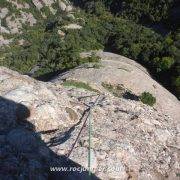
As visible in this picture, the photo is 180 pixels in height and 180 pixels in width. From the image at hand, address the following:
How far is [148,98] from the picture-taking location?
54.3 metres

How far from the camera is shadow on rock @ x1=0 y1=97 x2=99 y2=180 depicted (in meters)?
28.0

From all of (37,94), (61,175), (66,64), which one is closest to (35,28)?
(66,64)

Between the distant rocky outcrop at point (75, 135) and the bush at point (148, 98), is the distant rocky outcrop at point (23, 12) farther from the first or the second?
the distant rocky outcrop at point (75, 135)

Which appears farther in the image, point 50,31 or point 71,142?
point 50,31

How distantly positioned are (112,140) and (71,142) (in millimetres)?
3305

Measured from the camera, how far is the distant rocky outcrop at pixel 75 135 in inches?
1183

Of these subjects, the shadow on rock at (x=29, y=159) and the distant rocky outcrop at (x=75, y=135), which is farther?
the distant rocky outcrop at (x=75, y=135)

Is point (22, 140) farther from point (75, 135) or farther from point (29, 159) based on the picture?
point (75, 135)

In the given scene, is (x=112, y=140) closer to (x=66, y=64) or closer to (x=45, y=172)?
(x=45, y=172)

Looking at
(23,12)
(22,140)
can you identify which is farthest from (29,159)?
(23,12)

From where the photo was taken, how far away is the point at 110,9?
→ 3871 inches

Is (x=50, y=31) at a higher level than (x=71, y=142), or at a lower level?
lower

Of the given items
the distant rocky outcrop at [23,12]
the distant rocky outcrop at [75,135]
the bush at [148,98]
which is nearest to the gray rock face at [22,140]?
the distant rocky outcrop at [75,135]

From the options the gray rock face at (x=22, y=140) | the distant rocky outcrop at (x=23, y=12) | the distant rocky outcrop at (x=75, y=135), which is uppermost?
the gray rock face at (x=22, y=140)
